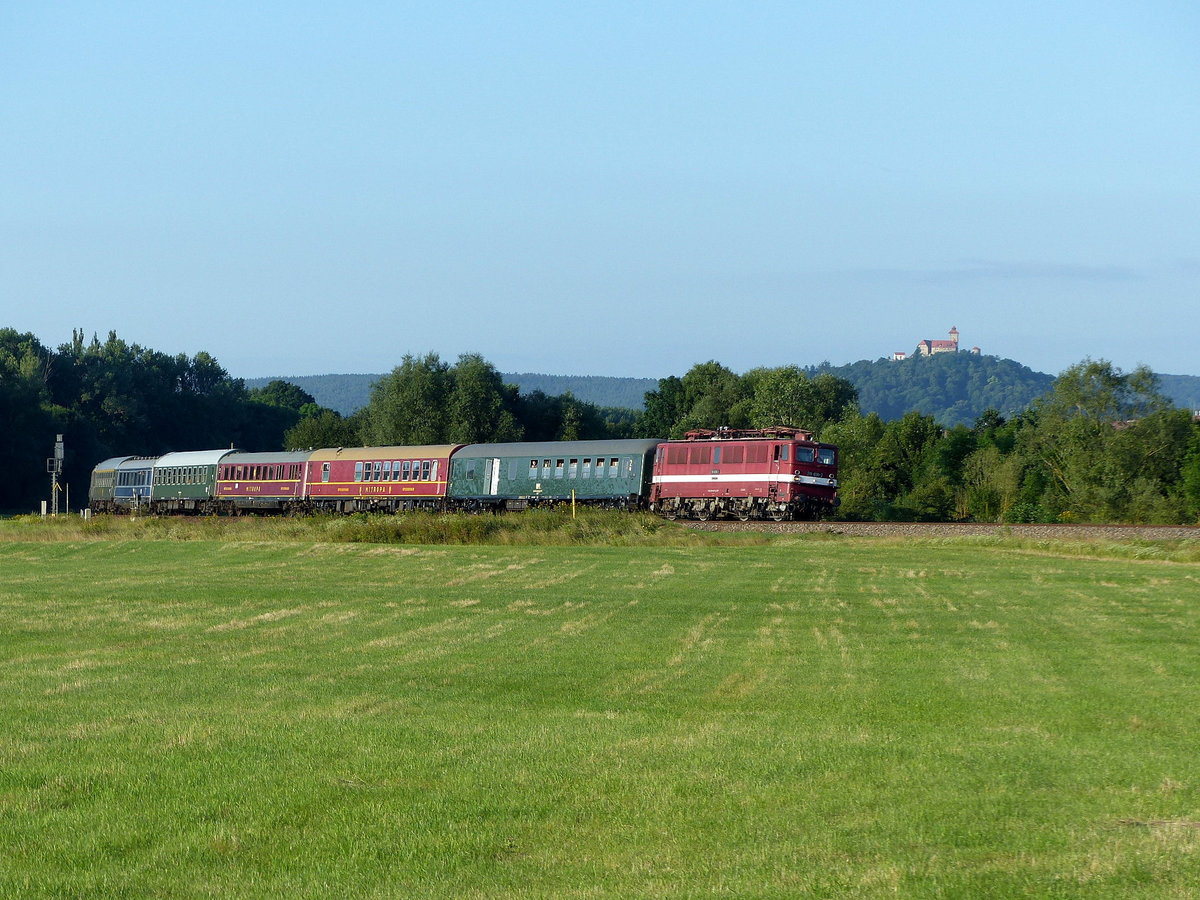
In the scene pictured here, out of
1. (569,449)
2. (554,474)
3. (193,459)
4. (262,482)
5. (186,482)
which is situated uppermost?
(569,449)

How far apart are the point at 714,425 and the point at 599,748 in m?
110

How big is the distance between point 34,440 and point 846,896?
104m

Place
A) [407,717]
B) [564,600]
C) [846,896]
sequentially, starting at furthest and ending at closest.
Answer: [564,600], [407,717], [846,896]

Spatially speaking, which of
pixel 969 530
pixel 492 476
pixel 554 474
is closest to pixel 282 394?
pixel 492 476

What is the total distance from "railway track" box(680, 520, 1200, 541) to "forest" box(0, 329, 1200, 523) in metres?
14.4

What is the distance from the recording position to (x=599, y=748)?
10914 mm

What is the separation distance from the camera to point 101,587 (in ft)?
89.9

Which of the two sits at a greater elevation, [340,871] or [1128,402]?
[1128,402]

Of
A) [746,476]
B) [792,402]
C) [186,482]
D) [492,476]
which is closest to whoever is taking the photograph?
[746,476]

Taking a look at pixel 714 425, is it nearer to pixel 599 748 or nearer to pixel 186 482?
pixel 186 482

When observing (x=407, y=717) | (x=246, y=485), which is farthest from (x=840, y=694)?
(x=246, y=485)

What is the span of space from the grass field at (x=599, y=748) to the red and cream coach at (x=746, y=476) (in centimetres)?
2576

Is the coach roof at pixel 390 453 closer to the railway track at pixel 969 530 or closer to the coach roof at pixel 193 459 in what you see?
the coach roof at pixel 193 459

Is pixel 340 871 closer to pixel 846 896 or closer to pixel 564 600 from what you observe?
pixel 846 896
